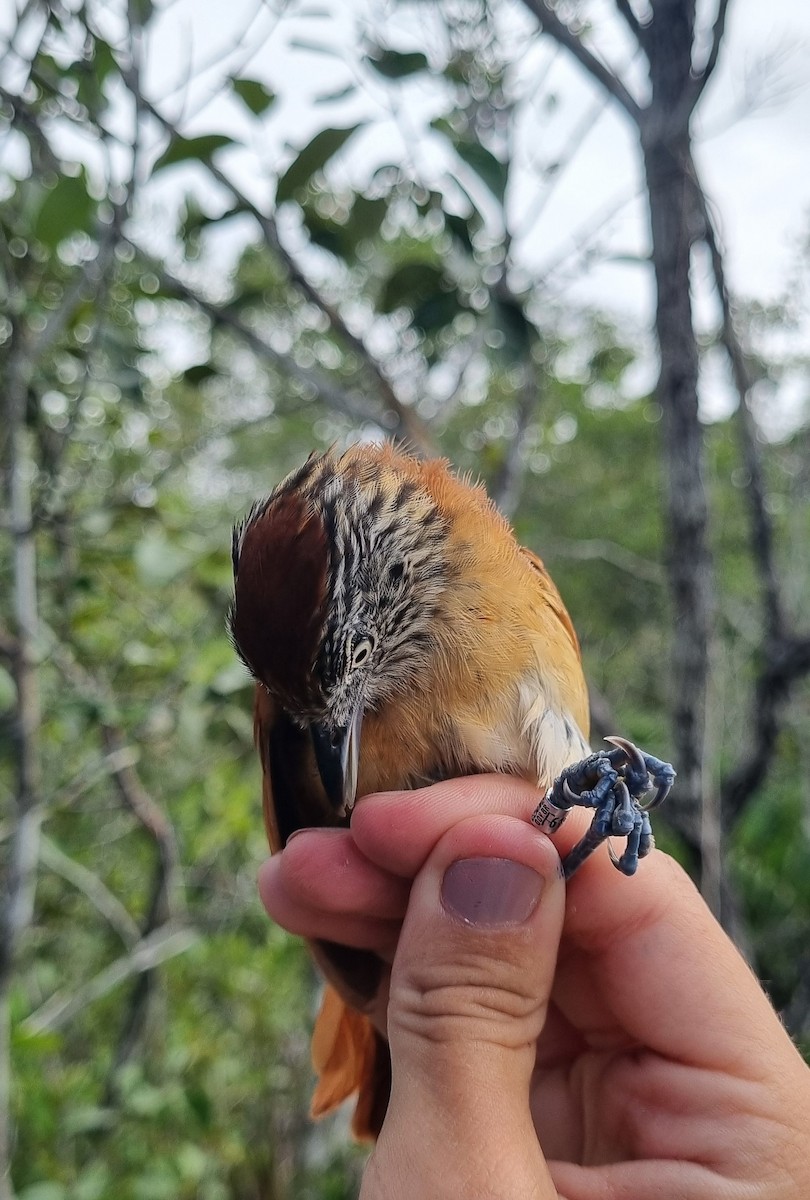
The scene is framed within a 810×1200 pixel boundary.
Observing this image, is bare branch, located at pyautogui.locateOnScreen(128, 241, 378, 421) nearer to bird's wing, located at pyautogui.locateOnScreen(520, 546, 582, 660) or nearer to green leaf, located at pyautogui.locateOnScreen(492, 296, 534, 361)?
green leaf, located at pyautogui.locateOnScreen(492, 296, 534, 361)

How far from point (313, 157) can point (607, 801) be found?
168cm

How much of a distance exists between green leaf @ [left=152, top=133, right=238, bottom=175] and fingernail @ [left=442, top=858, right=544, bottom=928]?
1.70 m

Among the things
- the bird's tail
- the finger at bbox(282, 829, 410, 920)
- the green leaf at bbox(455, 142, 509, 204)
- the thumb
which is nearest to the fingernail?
the thumb

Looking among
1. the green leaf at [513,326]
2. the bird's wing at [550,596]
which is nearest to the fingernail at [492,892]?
the bird's wing at [550,596]

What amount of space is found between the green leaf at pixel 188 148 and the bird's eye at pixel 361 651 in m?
1.22

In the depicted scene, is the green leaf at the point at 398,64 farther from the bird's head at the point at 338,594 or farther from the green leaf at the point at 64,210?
the bird's head at the point at 338,594

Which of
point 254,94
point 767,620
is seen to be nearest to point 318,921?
point 254,94

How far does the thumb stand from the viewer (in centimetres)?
111

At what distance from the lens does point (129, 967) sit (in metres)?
2.56

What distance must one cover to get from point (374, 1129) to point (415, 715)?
1.15 m

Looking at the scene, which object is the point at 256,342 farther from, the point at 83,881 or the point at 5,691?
the point at 83,881

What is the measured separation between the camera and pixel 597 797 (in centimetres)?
144

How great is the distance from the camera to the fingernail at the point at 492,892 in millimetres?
1322

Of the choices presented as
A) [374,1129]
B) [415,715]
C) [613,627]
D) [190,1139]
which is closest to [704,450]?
[415,715]
